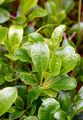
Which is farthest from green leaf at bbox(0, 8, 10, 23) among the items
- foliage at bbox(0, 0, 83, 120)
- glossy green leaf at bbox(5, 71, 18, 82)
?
glossy green leaf at bbox(5, 71, 18, 82)

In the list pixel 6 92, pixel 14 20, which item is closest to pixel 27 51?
pixel 6 92

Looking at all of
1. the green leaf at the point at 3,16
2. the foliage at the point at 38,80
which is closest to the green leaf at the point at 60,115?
the foliage at the point at 38,80

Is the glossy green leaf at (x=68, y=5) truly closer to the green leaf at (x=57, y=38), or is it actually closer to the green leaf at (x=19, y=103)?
the green leaf at (x=57, y=38)

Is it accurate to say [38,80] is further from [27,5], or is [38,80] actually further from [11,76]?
[27,5]

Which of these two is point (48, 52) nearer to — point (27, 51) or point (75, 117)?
point (27, 51)

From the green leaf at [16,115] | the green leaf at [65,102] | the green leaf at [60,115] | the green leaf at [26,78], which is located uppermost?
the green leaf at [26,78]

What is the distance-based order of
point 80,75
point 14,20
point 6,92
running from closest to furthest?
1. point 6,92
2. point 80,75
3. point 14,20

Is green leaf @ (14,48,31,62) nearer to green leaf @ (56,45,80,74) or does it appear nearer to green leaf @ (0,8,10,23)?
green leaf @ (56,45,80,74)
